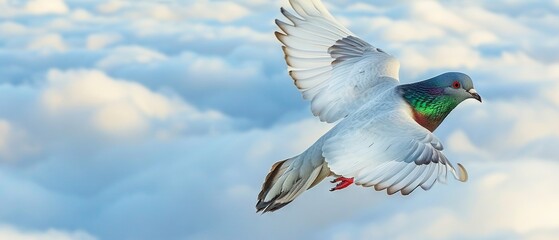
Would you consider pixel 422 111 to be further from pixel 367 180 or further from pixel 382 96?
pixel 367 180

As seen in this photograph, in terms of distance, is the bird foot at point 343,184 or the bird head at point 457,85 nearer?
the bird foot at point 343,184

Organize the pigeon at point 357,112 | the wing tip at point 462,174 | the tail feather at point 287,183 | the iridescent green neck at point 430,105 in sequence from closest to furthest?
the wing tip at point 462,174
the pigeon at point 357,112
the tail feather at point 287,183
the iridescent green neck at point 430,105

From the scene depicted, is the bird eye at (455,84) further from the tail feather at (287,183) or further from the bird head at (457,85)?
the tail feather at (287,183)

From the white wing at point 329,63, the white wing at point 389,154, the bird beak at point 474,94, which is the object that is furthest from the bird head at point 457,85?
the white wing at point 329,63

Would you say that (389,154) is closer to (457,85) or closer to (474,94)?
(457,85)

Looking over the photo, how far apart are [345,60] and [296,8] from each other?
512 mm

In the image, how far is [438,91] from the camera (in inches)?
189

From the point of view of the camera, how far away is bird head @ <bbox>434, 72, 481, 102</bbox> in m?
4.80

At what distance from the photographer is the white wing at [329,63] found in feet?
18.2

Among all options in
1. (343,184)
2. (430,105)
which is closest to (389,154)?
(343,184)

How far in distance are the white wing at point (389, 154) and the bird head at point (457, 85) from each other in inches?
11.1

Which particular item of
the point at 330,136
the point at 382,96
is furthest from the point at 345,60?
the point at 330,136

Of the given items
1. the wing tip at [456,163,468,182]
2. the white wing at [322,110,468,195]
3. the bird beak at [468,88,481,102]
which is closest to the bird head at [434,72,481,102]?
the bird beak at [468,88,481,102]

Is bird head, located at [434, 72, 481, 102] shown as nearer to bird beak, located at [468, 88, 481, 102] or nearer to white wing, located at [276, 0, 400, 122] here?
bird beak, located at [468, 88, 481, 102]
